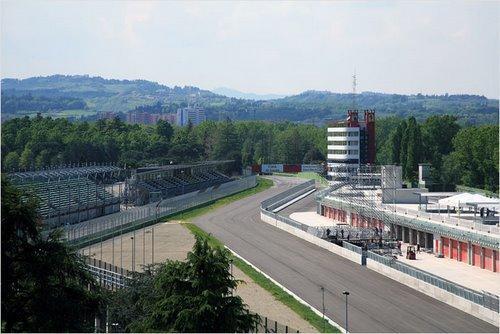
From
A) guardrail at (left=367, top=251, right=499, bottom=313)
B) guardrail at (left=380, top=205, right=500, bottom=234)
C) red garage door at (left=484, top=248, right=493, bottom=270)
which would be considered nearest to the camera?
guardrail at (left=367, top=251, right=499, bottom=313)

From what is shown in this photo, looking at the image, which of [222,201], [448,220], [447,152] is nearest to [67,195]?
[222,201]

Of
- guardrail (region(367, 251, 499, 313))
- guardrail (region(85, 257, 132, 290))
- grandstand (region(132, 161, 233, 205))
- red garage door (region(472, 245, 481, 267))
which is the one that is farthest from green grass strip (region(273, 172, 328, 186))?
guardrail (region(85, 257, 132, 290))

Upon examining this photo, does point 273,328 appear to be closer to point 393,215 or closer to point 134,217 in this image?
point 393,215

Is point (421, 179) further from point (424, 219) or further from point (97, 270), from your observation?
point (97, 270)

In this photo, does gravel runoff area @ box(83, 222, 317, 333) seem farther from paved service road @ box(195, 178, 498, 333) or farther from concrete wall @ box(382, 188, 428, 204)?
concrete wall @ box(382, 188, 428, 204)

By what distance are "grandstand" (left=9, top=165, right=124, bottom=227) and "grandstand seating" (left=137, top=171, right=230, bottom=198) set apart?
7047 millimetres

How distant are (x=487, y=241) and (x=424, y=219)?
7.71 m

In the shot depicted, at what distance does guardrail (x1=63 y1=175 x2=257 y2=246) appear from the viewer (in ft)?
146

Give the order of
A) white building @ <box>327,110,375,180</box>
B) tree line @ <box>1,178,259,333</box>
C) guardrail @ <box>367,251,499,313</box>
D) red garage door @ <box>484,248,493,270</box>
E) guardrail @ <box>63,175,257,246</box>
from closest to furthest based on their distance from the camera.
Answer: tree line @ <box>1,178,259,333</box> → guardrail @ <box>367,251,499,313</box> → red garage door @ <box>484,248,493,270</box> → guardrail @ <box>63,175,257,246</box> → white building @ <box>327,110,375,180</box>

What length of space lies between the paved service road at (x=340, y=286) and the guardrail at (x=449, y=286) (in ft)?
1.84

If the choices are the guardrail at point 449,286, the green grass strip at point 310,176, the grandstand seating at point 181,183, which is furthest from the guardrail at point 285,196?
the guardrail at point 449,286

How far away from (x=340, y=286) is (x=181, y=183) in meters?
42.8

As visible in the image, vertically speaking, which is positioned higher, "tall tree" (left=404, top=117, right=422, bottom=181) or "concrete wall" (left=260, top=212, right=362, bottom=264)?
"tall tree" (left=404, top=117, right=422, bottom=181)

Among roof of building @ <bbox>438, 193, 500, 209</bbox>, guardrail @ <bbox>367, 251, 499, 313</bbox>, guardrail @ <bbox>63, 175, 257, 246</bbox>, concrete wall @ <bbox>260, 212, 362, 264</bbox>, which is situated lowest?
concrete wall @ <bbox>260, 212, 362, 264</bbox>
